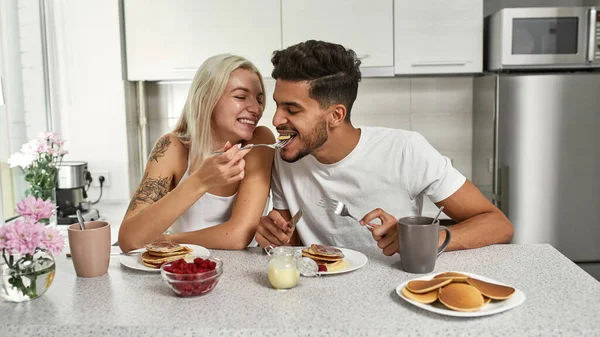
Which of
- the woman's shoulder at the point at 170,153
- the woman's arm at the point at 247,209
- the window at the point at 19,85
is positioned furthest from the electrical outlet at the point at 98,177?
the woman's arm at the point at 247,209

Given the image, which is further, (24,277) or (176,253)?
(176,253)

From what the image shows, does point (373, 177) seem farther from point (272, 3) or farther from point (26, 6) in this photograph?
point (26, 6)

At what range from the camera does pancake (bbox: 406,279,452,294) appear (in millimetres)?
1063

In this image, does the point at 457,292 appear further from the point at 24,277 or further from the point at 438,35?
the point at 438,35

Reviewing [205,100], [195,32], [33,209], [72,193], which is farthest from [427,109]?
[33,209]

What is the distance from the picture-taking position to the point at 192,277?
1.10 meters

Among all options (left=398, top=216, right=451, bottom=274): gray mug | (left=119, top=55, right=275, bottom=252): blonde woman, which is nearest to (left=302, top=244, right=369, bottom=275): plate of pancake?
(left=398, top=216, right=451, bottom=274): gray mug

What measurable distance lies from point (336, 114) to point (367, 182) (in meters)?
0.22

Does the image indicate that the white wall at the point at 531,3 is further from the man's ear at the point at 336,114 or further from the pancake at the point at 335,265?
the pancake at the point at 335,265

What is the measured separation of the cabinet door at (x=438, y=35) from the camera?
3068 millimetres

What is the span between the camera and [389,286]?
1.17 meters

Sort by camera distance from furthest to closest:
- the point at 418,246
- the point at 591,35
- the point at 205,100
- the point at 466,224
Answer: the point at 591,35
the point at 205,100
the point at 466,224
the point at 418,246

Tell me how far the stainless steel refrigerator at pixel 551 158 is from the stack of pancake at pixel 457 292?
1.99m

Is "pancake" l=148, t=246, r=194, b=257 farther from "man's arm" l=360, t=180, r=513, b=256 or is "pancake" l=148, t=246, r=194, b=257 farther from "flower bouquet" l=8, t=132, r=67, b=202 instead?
"flower bouquet" l=8, t=132, r=67, b=202
